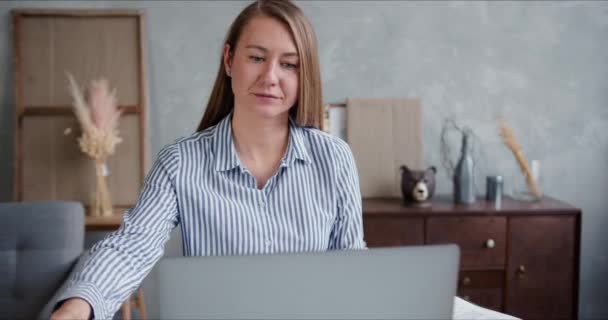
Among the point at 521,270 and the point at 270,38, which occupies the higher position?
the point at 270,38

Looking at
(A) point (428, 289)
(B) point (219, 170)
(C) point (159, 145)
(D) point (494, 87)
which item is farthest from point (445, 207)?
(A) point (428, 289)

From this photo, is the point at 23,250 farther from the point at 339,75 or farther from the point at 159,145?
the point at 339,75

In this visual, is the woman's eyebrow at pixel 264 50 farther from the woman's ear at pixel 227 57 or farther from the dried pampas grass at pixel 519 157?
the dried pampas grass at pixel 519 157

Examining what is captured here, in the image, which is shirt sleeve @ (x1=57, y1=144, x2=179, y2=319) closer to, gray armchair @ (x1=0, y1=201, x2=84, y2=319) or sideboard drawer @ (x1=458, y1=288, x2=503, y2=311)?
gray armchair @ (x1=0, y1=201, x2=84, y2=319)

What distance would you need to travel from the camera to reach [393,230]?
343cm

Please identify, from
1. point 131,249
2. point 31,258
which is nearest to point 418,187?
point 31,258

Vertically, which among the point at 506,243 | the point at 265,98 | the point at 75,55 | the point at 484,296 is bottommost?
the point at 484,296

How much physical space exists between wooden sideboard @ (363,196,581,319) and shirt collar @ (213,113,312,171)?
5.91ft

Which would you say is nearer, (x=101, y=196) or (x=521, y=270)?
(x=521, y=270)

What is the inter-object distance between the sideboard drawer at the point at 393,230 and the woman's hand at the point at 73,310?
2406 mm

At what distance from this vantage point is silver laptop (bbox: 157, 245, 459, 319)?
929 millimetres

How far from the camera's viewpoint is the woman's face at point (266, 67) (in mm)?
1485

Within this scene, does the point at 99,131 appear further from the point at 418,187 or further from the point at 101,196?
the point at 418,187

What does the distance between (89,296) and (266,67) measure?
1.99ft
